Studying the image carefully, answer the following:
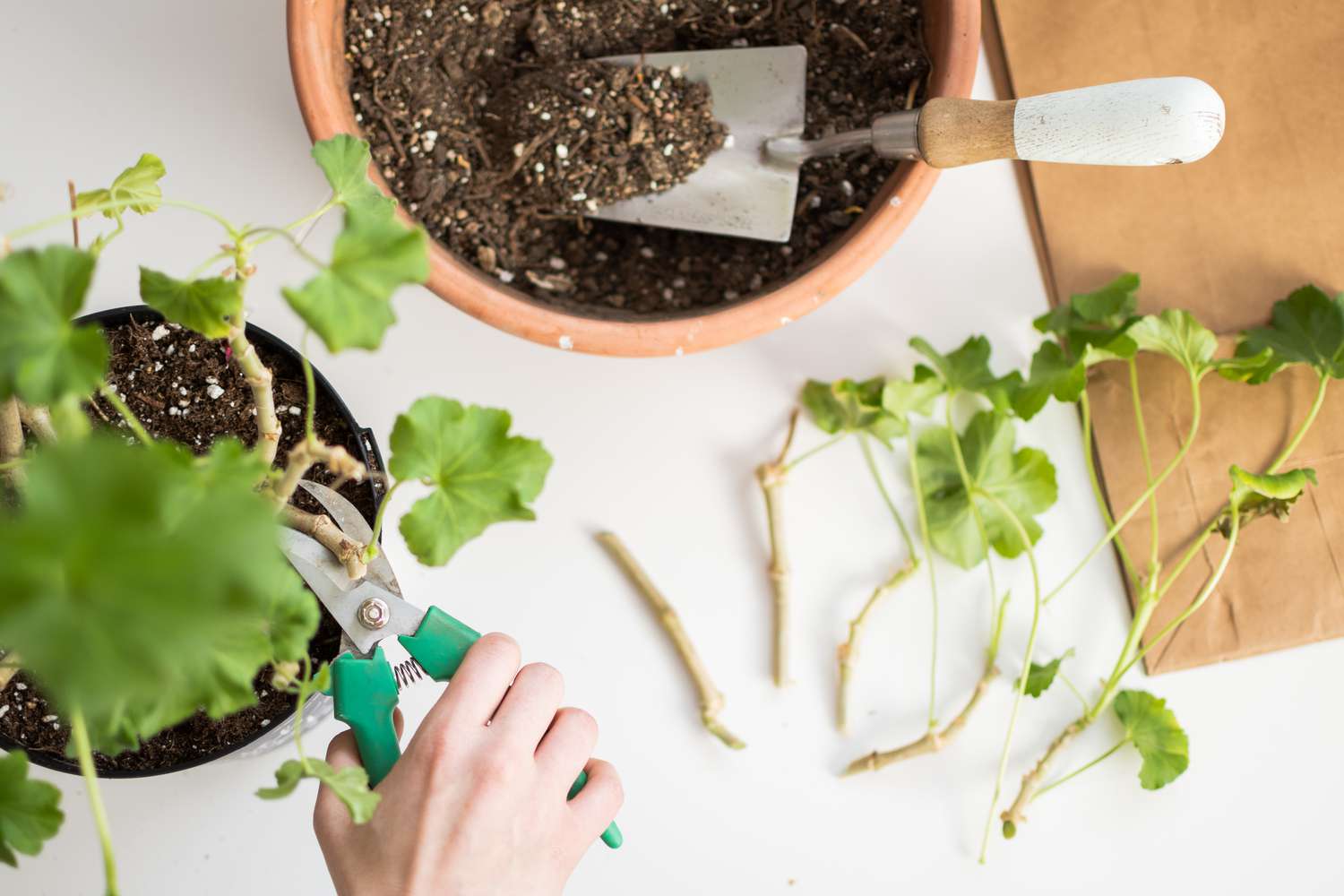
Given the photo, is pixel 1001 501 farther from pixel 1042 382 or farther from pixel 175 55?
pixel 175 55

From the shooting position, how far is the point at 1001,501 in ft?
2.80

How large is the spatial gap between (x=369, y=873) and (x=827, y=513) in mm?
474

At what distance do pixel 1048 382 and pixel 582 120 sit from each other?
0.41 m

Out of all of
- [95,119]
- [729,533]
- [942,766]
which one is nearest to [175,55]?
[95,119]

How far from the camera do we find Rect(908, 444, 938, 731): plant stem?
2.80ft

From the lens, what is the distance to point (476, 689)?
1.89 ft

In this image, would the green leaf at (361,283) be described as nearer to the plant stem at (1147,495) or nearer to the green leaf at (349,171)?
the green leaf at (349,171)

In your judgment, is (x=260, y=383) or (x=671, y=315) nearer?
(x=260, y=383)

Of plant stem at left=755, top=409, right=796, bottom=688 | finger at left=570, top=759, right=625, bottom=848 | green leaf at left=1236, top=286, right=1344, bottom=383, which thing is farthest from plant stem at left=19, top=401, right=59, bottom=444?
green leaf at left=1236, top=286, right=1344, bottom=383

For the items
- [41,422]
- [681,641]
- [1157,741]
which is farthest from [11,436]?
[1157,741]

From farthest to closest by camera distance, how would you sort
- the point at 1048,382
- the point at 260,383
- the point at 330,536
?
the point at 1048,382, the point at 330,536, the point at 260,383

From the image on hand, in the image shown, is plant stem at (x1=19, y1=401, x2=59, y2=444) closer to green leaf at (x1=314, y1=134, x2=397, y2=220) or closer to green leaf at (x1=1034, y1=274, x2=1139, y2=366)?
green leaf at (x1=314, y1=134, x2=397, y2=220)

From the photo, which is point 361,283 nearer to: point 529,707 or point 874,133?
point 529,707

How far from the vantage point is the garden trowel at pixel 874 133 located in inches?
22.6
